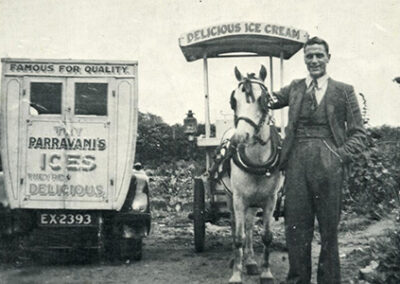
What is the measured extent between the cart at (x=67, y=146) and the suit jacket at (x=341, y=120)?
110 inches

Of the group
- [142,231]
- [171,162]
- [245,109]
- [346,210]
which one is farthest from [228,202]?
[171,162]

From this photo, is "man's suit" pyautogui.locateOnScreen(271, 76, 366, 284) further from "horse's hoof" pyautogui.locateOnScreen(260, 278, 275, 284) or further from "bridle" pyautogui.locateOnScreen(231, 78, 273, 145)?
"horse's hoof" pyautogui.locateOnScreen(260, 278, 275, 284)

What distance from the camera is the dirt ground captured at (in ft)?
20.9

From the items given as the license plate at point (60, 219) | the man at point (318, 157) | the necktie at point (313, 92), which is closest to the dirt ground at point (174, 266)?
the license plate at point (60, 219)

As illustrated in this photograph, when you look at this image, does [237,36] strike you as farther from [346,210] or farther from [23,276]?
[346,210]

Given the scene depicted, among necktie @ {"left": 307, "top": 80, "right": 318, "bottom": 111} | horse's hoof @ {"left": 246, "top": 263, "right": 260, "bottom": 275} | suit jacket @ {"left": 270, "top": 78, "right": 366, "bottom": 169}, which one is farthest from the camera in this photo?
horse's hoof @ {"left": 246, "top": 263, "right": 260, "bottom": 275}

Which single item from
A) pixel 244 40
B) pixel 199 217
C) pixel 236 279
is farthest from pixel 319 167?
pixel 244 40

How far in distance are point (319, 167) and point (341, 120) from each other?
1.62 ft

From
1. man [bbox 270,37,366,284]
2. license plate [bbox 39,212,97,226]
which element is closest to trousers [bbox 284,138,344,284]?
man [bbox 270,37,366,284]

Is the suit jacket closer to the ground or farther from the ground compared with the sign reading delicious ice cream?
closer to the ground

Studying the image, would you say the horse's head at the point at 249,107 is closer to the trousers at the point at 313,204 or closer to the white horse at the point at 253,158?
the white horse at the point at 253,158

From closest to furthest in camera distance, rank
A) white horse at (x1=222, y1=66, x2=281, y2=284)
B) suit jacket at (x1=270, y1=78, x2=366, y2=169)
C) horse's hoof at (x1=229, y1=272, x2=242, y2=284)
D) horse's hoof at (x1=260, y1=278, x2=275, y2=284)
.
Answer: suit jacket at (x1=270, y1=78, x2=366, y2=169) → white horse at (x1=222, y1=66, x2=281, y2=284) → horse's hoof at (x1=229, y1=272, x2=242, y2=284) → horse's hoof at (x1=260, y1=278, x2=275, y2=284)

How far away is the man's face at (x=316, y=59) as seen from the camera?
492cm

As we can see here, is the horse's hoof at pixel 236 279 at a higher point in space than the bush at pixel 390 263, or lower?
lower
